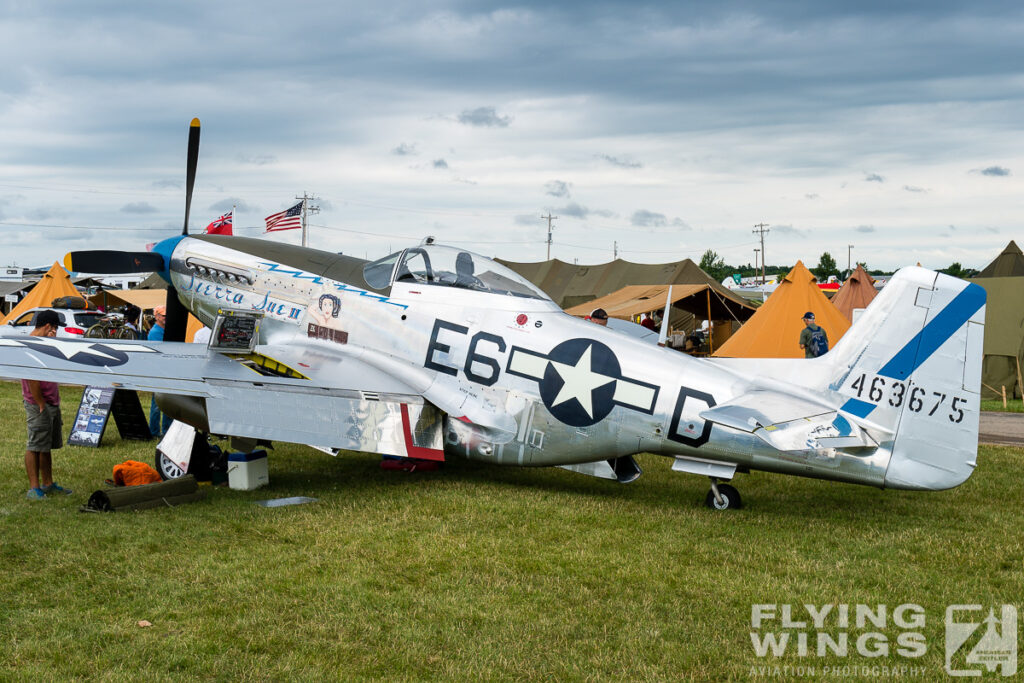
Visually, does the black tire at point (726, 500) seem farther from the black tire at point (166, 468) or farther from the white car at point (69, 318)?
the white car at point (69, 318)

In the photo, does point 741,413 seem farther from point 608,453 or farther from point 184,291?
point 184,291

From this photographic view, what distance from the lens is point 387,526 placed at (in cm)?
643

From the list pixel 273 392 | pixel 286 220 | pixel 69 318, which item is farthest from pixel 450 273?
pixel 69 318

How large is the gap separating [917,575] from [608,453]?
102 inches

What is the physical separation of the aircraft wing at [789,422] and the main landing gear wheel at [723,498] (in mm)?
1011

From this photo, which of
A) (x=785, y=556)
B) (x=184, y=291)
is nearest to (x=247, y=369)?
(x=184, y=291)

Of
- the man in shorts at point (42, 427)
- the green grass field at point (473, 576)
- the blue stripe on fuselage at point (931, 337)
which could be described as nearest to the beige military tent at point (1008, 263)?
the green grass field at point (473, 576)

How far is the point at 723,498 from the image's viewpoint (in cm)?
→ 716

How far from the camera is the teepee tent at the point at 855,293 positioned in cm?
2361

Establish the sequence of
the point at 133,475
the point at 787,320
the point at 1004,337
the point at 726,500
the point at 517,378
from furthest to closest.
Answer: the point at 787,320 → the point at 1004,337 → the point at 133,475 → the point at 517,378 → the point at 726,500

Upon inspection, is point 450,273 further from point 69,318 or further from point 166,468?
point 69,318

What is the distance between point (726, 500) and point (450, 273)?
338 centimetres

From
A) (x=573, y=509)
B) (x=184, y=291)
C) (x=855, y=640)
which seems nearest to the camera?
(x=855, y=640)

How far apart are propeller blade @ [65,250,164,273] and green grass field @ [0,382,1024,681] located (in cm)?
278
